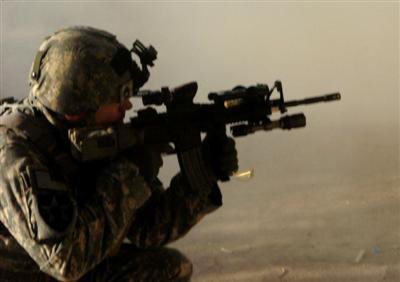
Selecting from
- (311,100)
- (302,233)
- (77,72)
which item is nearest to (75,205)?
(77,72)

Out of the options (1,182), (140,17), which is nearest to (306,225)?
(140,17)

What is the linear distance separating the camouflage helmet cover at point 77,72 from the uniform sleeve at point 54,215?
6.9 inches

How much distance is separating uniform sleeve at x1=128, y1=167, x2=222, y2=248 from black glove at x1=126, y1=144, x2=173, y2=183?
0.15m

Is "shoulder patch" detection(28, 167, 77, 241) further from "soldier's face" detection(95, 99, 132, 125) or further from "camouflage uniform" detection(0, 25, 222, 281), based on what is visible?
"soldier's face" detection(95, 99, 132, 125)

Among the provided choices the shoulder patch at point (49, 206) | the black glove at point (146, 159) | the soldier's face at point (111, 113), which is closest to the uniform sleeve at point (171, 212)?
the black glove at point (146, 159)

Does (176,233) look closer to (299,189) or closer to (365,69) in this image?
(299,189)

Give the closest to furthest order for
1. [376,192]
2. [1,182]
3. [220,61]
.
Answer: [1,182], [376,192], [220,61]

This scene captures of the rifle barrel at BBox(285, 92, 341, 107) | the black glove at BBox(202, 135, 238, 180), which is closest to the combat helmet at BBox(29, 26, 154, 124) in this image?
the black glove at BBox(202, 135, 238, 180)

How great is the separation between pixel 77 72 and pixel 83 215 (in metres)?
0.38

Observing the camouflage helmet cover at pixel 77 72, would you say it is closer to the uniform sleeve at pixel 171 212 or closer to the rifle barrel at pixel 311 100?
the uniform sleeve at pixel 171 212

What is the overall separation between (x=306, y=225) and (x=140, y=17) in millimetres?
1656

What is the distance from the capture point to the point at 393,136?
4516 mm

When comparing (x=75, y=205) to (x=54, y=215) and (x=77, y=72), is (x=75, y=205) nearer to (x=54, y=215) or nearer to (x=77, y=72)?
(x=54, y=215)

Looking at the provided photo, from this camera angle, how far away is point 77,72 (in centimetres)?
165
